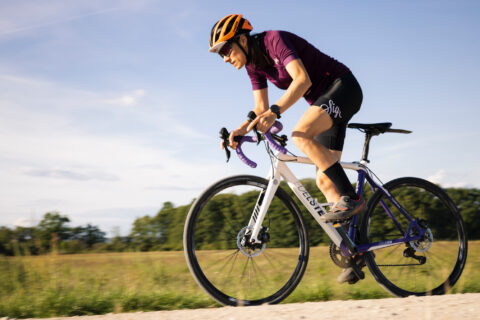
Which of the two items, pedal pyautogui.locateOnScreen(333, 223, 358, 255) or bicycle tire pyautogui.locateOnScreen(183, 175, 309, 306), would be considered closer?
bicycle tire pyautogui.locateOnScreen(183, 175, 309, 306)

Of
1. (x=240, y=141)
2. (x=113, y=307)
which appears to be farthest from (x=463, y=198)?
(x=113, y=307)

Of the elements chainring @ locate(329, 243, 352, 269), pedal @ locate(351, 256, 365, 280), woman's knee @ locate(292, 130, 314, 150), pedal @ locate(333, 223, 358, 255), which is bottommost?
pedal @ locate(351, 256, 365, 280)

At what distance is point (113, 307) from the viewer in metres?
4.04

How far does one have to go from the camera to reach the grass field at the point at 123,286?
13.3ft

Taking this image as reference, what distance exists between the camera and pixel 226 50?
379 centimetres

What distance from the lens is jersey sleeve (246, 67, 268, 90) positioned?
165 inches

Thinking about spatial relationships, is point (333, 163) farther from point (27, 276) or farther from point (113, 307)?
point (27, 276)

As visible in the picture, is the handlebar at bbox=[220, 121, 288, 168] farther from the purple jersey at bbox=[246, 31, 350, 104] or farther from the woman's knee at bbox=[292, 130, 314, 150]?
the purple jersey at bbox=[246, 31, 350, 104]

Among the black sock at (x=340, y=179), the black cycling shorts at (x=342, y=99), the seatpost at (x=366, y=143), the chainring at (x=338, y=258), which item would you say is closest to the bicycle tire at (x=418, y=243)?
the chainring at (x=338, y=258)

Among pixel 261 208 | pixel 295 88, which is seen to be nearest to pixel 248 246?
pixel 261 208

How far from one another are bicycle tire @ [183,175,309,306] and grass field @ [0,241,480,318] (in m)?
0.41

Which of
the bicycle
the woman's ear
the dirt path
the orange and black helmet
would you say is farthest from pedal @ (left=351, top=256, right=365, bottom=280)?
the orange and black helmet

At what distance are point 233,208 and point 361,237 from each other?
50.9 inches

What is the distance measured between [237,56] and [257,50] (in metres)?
0.19
